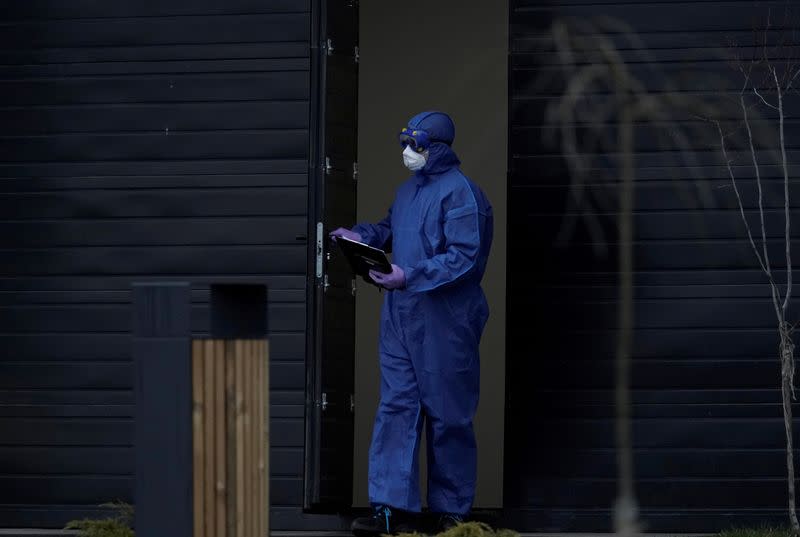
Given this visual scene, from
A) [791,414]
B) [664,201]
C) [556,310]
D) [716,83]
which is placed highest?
[716,83]

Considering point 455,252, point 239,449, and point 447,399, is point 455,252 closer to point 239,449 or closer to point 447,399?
point 447,399

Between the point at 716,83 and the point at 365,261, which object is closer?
the point at 365,261

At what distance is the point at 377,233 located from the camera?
6.51m

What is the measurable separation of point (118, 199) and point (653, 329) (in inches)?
99.0

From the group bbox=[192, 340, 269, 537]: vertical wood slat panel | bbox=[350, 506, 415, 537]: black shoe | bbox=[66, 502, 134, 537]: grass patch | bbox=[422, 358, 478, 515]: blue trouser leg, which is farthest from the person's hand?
bbox=[192, 340, 269, 537]: vertical wood slat panel

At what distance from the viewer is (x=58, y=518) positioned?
6.80 m

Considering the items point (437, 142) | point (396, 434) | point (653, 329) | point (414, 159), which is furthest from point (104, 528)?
point (653, 329)

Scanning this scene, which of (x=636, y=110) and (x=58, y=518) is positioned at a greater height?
(x=636, y=110)

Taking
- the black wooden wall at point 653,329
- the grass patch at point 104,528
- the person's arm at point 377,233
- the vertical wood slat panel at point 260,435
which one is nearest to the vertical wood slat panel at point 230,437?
the vertical wood slat panel at point 260,435

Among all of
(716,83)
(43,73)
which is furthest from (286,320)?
(716,83)

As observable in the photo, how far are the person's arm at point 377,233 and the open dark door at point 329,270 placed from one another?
0.20 meters

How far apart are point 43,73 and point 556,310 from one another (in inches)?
103

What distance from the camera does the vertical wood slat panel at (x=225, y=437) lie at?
4395 mm

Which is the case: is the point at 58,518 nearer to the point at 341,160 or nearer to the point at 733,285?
the point at 341,160
